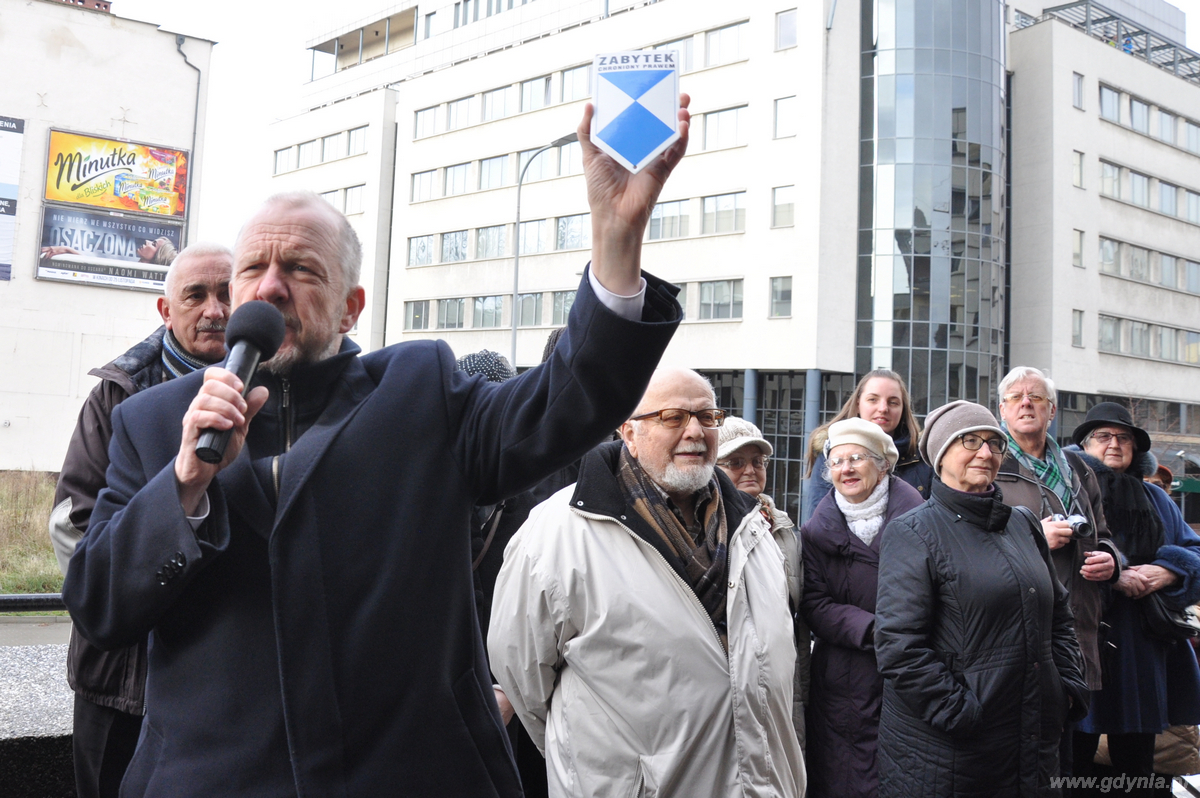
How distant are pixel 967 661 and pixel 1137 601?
2.07 meters

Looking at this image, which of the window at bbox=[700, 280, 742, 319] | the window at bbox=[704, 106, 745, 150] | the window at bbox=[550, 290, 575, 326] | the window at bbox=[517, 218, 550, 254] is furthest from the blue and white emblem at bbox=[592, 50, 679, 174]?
the window at bbox=[517, 218, 550, 254]

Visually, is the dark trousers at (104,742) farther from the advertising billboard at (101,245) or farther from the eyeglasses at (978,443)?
the advertising billboard at (101,245)

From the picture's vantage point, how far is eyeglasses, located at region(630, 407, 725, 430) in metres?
3.66

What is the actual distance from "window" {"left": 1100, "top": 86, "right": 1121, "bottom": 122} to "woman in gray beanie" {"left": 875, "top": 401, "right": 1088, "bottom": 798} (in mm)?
45329

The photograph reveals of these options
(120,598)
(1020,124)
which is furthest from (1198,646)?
(1020,124)

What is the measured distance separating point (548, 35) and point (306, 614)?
1955 inches

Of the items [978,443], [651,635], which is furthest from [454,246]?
[651,635]

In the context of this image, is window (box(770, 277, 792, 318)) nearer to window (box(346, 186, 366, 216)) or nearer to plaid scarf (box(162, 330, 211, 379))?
Answer: window (box(346, 186, 366, 216))

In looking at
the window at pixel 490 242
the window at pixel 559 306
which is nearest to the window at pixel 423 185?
the window at pixel 490 242

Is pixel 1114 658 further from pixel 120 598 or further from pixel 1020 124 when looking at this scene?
pixel 1020 124

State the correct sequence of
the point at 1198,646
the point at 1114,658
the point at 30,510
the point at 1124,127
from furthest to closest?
the point at 1124,127
the point at 30,510
the point at 1198,646
the point at 1114,658

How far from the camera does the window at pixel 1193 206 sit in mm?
48188

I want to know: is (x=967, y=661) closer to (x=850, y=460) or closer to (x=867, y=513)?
(x=867, y=513)

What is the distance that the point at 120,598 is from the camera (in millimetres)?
1832
